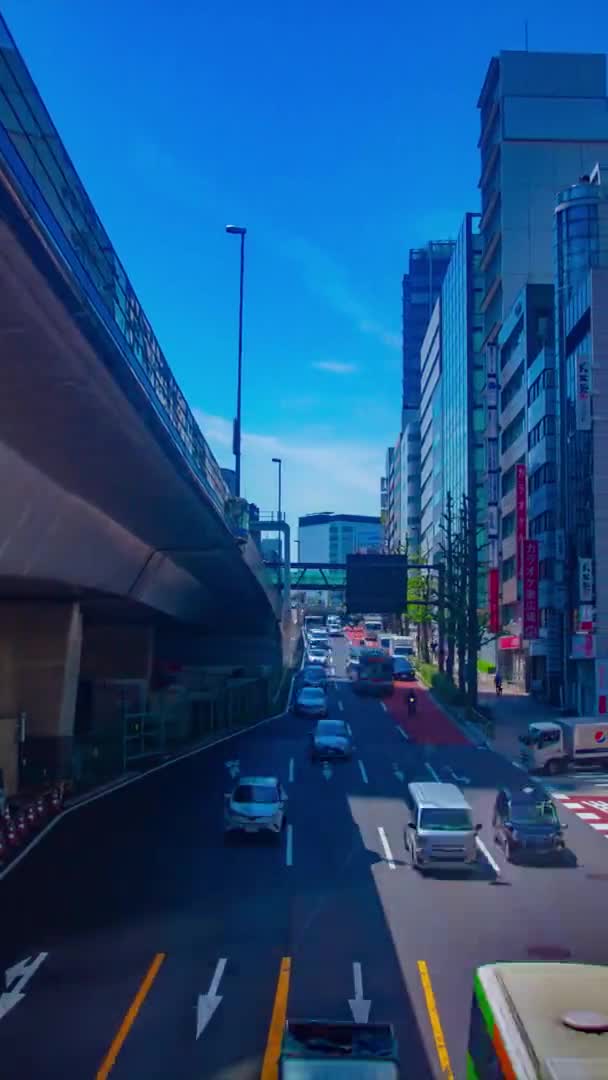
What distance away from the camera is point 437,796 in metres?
23.1

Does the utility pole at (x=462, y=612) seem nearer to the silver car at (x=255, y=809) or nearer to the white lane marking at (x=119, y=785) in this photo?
the white lane marking at (x=119, y=785)

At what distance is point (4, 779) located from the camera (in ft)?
93.9

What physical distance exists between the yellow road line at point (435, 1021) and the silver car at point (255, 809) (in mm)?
9488

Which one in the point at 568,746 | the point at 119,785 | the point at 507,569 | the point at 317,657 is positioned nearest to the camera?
the point at 119,785

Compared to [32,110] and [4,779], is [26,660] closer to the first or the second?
[4,779]

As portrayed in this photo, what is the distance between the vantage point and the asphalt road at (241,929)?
11516 mm

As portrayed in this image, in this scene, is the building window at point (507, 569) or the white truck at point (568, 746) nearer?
the white truck at point (568, 746)

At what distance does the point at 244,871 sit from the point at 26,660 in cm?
1246

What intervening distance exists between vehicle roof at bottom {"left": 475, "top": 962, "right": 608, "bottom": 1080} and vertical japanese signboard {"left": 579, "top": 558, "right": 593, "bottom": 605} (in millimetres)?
39452

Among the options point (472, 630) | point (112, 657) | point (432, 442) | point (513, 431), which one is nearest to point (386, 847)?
point (112, 657)

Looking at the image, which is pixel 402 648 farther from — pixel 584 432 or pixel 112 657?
pixel 112 657

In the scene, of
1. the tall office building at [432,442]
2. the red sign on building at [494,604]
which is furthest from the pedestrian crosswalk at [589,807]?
the tall office building at [432,442]

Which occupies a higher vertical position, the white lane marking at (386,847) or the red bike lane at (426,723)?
the red bike lane at (426,723)

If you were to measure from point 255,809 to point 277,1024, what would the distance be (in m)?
11.9
